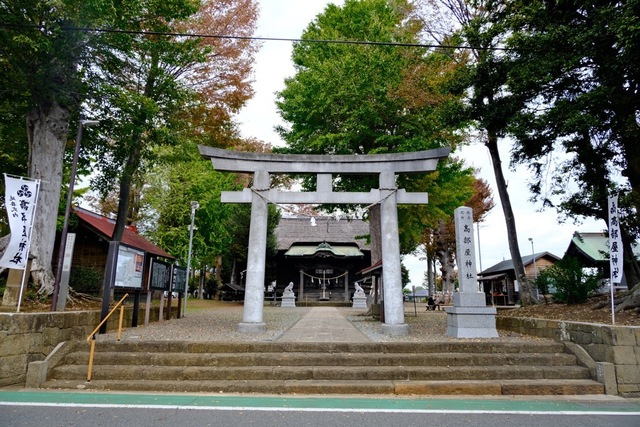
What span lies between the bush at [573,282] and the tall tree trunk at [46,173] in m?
14.4

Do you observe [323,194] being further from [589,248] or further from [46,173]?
[589,248]

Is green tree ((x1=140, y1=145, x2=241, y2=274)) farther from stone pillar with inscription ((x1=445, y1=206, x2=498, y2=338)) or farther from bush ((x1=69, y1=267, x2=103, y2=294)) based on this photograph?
stone pillar with inscription ((x1=445, y1=206, x2=498, y2=338))

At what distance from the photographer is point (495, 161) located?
43.8 feet

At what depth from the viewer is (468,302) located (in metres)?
8.62

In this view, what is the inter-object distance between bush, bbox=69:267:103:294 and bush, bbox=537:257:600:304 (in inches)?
658

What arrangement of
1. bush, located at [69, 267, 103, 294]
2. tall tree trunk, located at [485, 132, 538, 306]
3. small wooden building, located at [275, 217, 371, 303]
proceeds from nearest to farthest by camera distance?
tall tree trunk, located at [485, 132, 538, 306], bush, located at [69, 267, 103, 294], small wooden building, located at [275, 217, 371, 303]

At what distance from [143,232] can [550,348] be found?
970 inches

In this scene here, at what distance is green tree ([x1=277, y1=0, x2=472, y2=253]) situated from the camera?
45.6ft

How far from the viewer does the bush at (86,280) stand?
48.4 ft

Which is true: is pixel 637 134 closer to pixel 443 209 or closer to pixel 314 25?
pixel 443 209

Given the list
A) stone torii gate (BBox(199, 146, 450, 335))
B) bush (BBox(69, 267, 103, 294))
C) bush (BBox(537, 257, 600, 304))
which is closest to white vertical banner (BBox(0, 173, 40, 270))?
stone torii gate (BBox(199, 146, 450, 335))

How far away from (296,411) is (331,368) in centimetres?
153

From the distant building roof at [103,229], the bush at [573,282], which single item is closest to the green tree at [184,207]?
the distant building roof at [103,229]

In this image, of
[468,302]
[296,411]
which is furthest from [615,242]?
[296,411]
